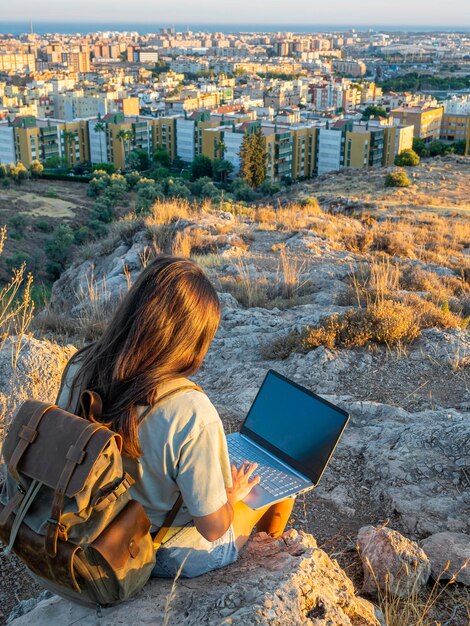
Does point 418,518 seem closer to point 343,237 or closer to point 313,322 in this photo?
point 313,322

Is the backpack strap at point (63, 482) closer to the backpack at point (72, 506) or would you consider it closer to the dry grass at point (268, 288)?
the backpack at point (72, 506)

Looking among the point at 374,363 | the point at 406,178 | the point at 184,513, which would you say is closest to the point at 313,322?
the point at 374,363

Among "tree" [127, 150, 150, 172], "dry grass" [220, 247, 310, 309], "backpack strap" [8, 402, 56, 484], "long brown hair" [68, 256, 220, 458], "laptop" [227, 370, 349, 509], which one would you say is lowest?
"tree" [127, 150, 150, 172]

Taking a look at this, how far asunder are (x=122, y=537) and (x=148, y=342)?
48 cm

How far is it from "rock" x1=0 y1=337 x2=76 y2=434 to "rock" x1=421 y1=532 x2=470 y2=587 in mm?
1997

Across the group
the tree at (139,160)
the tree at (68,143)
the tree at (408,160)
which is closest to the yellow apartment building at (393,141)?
the tree at (408,160)

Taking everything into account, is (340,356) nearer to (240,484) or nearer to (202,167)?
(240,484)

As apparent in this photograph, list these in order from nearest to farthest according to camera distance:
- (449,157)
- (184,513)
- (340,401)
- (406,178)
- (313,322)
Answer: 1. (184,513)
2. (340,401)
3. (313,322)
4. (406,178)
5. (449,157)

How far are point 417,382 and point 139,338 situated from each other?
9.39ft

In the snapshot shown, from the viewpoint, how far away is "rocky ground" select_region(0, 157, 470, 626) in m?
2.85

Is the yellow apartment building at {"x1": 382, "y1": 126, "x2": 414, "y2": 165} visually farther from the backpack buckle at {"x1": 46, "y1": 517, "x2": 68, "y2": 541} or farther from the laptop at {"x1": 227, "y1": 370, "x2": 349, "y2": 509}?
the backpack buckle at {"x1": 46, "y1": 517, "x2": 68, "y2": 541}

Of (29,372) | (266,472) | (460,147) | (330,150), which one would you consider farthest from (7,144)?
(266,472)

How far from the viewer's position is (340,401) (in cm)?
390

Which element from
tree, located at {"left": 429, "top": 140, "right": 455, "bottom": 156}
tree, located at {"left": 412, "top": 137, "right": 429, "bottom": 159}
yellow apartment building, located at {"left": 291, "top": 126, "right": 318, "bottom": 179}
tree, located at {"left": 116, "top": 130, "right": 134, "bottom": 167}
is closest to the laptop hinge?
tree, located at {"left": 429, "top": 140, "right": 455, "bottom": 156}
